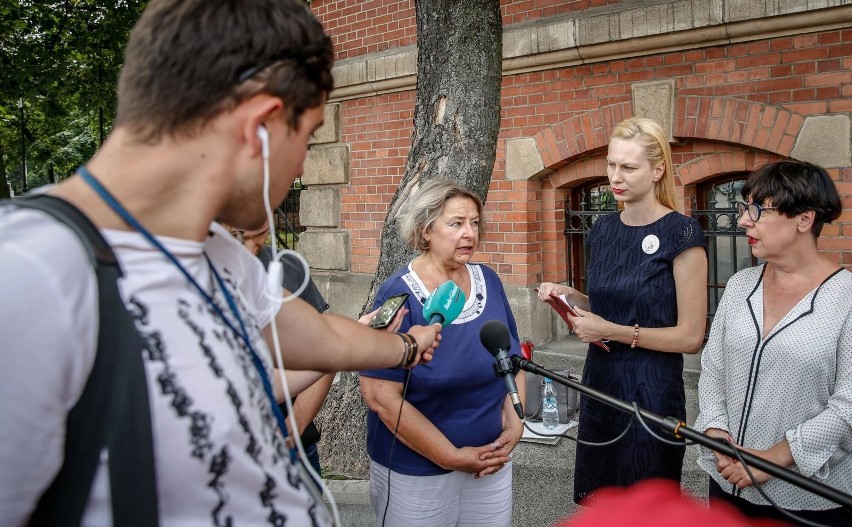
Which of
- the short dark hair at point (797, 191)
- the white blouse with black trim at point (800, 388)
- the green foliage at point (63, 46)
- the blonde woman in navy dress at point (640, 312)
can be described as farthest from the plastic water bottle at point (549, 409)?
the green foliage at point (63, 46)

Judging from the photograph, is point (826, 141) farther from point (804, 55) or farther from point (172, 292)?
point (172, 292)

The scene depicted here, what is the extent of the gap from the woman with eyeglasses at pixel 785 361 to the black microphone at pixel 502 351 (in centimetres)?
98

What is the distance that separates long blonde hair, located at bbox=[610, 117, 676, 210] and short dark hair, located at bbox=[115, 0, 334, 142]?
2.34 meters

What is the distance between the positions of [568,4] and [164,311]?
5.75 metres

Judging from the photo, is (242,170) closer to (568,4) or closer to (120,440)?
(120,440)

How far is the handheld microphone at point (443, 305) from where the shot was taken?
2.72 m

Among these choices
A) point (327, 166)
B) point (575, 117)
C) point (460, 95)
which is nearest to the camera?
point (460, 95)

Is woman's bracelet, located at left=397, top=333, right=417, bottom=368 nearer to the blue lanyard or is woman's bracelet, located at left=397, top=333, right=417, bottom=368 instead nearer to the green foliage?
the blue lanyard

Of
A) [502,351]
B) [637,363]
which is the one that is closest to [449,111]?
[637,363]

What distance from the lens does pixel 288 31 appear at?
1380 mm

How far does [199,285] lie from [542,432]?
14.7ft

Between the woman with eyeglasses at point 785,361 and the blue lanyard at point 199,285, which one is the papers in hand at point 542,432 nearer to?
the woman with eyeglasses at point 785,361

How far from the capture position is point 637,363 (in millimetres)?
3297

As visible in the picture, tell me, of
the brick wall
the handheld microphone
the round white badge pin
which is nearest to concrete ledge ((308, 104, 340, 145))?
the brick wall
